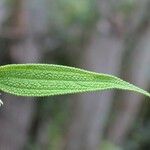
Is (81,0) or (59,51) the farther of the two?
(59,51)

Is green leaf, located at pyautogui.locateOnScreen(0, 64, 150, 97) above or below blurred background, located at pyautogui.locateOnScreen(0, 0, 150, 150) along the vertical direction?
above

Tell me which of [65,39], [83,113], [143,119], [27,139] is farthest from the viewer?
[143,119]

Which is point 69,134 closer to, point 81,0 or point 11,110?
point 11,110

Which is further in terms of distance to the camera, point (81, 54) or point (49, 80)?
point (81, 54)

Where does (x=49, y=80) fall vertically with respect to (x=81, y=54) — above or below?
above

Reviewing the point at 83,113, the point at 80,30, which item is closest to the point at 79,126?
the point at 83,113
